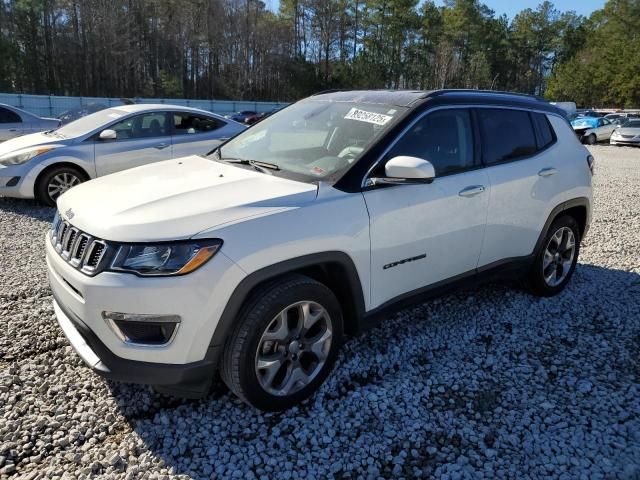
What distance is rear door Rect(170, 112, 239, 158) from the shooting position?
805 centimetres

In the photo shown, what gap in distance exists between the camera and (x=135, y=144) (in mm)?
7688

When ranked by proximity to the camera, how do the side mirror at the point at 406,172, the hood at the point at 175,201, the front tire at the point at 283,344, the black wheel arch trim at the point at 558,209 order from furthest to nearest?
the black wheel arch trim at the point at 558,209 → the side mirror at the point at 406,172 → the front tire at the point at 283,344 → the hood at the point at 175,201

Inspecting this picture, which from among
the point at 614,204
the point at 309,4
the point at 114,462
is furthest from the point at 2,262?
the point at 309,4

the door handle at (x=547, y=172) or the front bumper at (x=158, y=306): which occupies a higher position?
the door handle at (x=547, y=172)

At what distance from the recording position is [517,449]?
8.59ft

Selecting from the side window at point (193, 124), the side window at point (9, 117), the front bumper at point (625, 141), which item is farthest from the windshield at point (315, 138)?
the front bumper at point (625, 141)

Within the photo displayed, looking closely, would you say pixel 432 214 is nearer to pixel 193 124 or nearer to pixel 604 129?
pixel 193 124

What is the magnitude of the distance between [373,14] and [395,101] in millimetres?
75984

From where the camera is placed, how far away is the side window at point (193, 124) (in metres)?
8.12

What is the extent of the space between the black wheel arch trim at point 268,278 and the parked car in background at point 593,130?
26402mm

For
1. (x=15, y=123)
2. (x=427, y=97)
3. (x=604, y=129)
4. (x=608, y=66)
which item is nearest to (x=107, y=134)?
(x=15, y=123)

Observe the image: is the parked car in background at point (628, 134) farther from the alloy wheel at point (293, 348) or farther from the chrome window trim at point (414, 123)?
the alloy wheel at point (293, 348)

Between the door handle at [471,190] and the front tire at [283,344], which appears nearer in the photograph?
the front tire at [283,344]

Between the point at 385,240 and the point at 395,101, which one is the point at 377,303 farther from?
the point at 395,101
